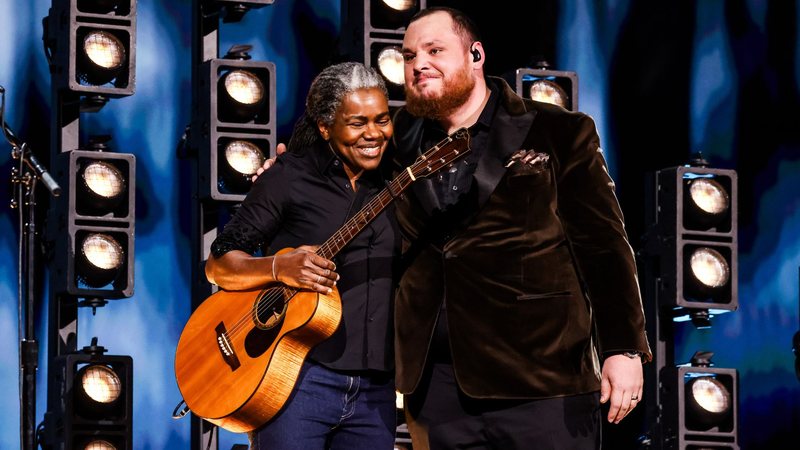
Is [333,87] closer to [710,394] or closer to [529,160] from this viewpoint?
[529,160]

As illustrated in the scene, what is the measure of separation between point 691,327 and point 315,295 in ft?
12.3

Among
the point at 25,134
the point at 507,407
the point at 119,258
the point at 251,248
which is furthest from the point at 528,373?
the point at 25,134

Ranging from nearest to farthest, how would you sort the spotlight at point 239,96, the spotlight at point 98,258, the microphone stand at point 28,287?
the microphone stand at point 28,287
the spotlight at point 98,258
the spotlight at point 239,96

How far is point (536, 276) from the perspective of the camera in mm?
3014

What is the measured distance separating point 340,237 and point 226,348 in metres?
0.46

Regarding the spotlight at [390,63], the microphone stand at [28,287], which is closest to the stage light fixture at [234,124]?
the spotlight at [390,63]

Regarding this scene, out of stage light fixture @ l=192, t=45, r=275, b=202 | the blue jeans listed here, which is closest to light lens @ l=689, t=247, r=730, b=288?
stage light fixture @ l=192, t=45, r=275, b=202

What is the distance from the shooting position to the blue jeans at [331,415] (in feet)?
10.7

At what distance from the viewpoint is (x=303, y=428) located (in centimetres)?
327

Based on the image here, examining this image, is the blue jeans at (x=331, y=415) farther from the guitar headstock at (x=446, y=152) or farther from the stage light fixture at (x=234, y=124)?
the stage light fixture at (x=234, y=124)

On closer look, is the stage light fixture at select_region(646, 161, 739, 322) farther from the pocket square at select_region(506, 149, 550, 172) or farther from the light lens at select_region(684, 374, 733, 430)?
the pocket square at select_region(506, 149, 550, 172)

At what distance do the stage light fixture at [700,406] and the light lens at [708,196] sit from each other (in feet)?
2.04

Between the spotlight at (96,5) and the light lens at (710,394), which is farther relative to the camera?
the light lens at (710,394)

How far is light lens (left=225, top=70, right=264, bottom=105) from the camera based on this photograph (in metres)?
5.24
